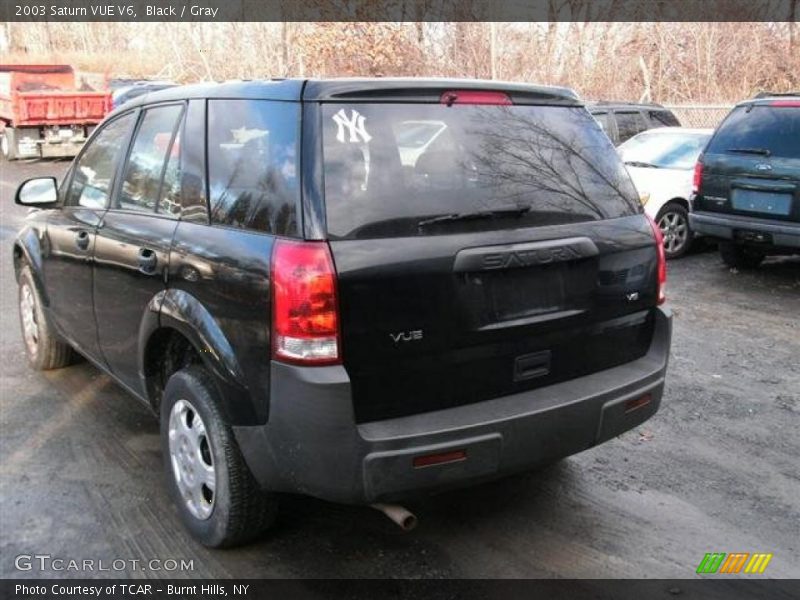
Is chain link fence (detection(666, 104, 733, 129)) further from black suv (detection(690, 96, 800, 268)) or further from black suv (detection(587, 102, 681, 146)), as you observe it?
black suv (detection(690, 96, 800, 268))

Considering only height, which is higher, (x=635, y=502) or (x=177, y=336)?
(x=177, y=336)

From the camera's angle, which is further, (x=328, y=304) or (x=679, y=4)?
(x=679, y=4)

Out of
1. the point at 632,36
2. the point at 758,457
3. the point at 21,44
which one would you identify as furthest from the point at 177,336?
the point at 21,44

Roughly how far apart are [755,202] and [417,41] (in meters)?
20.4

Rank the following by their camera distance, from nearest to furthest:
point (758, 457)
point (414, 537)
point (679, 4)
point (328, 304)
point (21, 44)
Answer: point (328, 304)
point (414, 537)
point (758, 457)
point (679, 4)
point (21, 44)

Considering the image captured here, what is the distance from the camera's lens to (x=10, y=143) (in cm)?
1791

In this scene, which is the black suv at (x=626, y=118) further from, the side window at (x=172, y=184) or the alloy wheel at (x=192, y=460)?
the alloy wheel at (x=192, y=460)

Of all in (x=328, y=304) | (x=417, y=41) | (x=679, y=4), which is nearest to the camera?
(x=328, y=304)

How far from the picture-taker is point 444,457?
2.60m

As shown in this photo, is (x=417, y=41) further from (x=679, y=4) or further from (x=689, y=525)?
(x=689, y=525)

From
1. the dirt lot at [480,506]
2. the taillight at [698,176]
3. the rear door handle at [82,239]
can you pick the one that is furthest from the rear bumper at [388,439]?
the taillight at [698,176]

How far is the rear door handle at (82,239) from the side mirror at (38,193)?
1.88ft

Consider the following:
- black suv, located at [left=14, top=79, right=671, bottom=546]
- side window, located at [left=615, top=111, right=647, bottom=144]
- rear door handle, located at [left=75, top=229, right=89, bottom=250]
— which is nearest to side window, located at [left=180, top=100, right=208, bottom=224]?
black suv, located at [left=14, top=79, right=671, bottom=546]

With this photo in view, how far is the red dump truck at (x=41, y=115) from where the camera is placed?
17.4m
